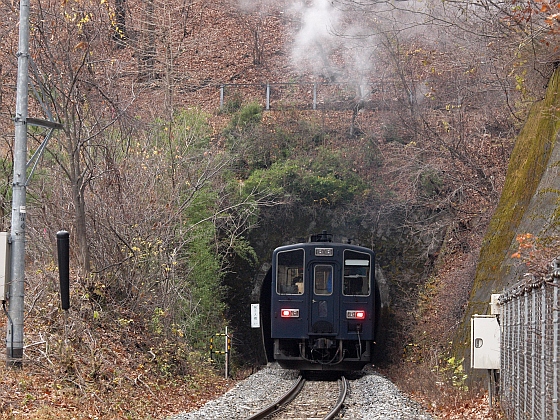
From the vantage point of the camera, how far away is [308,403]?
43.1ft

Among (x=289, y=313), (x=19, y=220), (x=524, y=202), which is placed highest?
(x=524, y=202)

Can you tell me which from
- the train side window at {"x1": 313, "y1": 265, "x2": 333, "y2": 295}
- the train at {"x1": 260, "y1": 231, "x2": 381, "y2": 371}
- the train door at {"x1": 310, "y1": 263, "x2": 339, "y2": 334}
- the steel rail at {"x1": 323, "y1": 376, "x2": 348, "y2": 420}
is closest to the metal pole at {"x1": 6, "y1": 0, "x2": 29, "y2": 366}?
the steel rail at {"x1": 323, "y1": 376, "x2": 348, "y2": 420}

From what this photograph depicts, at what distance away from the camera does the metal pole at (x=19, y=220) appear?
9.41 m

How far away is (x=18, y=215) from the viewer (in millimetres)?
9500

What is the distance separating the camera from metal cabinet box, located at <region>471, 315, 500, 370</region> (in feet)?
31.4

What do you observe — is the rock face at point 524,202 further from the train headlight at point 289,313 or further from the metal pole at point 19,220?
the metal pole at point 19,220

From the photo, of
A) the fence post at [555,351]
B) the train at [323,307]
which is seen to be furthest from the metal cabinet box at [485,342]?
the train at [323,307]

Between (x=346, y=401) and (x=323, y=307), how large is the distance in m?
4.72

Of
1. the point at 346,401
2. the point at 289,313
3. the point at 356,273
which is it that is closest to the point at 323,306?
the point at 289,313

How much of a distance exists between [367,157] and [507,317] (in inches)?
632

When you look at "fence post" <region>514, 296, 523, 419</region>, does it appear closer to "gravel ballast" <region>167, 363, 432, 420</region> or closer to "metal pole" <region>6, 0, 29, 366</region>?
"gravel ballast" <region>167, 363, 432, 420</region>

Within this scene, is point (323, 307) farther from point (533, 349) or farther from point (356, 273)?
point (533, 349)

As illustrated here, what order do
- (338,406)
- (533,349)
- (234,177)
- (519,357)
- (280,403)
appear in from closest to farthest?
(533,349) < (519,357) < (338,406) < (280,403) < (234,177)

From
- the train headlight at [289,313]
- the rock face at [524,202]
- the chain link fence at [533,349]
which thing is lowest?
the train headlight at [289,313]
